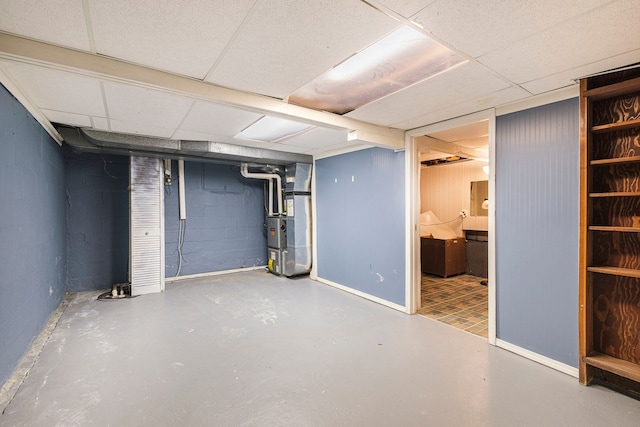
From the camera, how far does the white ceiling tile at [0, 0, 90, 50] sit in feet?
4.19

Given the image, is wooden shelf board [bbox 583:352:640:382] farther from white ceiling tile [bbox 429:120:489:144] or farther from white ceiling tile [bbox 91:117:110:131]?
white ceiling tile [bbox 91:117:110:131]

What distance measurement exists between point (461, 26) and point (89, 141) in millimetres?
3939

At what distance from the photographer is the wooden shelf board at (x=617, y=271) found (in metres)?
1.83

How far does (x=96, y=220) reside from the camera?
4363 mm

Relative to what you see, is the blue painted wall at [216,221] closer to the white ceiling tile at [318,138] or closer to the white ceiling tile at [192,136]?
the white ceiling tile at [192,136]

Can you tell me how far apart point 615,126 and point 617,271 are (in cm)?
95

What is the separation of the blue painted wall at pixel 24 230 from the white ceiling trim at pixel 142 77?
2.39 feet

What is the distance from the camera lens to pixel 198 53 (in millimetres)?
1684

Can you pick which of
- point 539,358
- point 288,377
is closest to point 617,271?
point 539,358

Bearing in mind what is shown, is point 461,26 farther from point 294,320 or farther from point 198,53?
point 294,320

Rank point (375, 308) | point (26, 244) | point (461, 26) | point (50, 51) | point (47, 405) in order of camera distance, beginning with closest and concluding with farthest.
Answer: point (461, 26)
point (50, 51)
point (47, 405)
point (26, 244)
point (375, 308)

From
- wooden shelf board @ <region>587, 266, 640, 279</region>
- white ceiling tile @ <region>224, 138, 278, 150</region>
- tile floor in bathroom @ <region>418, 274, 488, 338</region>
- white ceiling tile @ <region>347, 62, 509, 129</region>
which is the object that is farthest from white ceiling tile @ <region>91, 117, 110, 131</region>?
wooden shelf board @ <region>587, 266, 640, 279</region>

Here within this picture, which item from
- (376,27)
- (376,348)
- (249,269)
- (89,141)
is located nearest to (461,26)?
(376,27)

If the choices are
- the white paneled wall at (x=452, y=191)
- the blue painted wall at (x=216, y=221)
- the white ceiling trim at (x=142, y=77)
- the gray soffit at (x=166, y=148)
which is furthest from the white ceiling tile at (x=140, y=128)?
the white paneled wall at (x=452, y=191)
